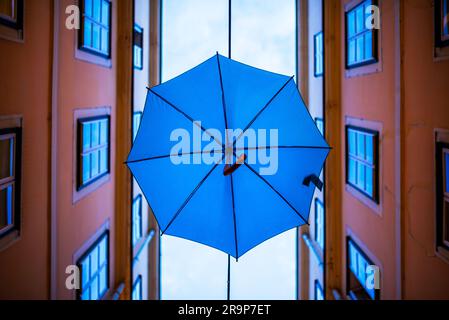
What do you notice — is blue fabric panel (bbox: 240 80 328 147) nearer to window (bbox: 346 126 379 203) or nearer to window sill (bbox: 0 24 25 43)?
window (bbox: 346 126 379 203)

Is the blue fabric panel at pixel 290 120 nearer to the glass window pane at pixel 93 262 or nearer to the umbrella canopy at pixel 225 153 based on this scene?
the umbrella canopy at pixel 225 153

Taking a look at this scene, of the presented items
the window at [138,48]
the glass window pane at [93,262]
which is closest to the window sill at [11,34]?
the glass window pane at [93,262]

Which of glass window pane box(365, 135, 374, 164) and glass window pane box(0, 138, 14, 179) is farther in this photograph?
glass window pane box(365, 135, 374, 164)

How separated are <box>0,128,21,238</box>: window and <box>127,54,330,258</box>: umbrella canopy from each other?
143 centimetres

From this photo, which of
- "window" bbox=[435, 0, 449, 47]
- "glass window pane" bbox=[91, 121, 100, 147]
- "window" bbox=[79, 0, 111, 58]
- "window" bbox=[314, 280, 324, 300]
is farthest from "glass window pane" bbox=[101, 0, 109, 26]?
"window" bbox=[314, 280, 324, 300]

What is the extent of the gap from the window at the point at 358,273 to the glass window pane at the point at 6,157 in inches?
236

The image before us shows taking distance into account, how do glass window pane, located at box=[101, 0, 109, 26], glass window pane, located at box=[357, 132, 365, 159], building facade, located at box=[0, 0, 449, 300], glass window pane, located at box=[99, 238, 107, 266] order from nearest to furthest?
building facade, located at box=[0, 0, 449, 300], glass window pane, located at box=[357, 132, 365, 159], glass window pane, located at box=[101, 0, 109, 26], glass window pane, located at box=[99, 238, 107, 266]

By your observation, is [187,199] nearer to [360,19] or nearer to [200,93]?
[200,93]

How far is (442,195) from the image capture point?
456 centimetres

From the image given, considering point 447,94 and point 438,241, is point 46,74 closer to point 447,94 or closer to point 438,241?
point 447,94

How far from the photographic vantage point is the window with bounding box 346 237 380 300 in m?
6.79

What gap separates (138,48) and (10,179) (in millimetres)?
5949

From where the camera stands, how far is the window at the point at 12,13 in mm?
4211

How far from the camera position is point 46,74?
5188 millimetres
